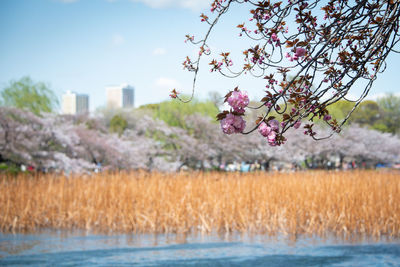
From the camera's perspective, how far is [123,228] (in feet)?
28.1

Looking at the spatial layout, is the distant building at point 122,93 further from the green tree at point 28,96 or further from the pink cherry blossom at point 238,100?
the pink cherry blossom at point 238,100

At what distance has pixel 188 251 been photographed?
713cm

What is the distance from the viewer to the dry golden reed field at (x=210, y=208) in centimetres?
826

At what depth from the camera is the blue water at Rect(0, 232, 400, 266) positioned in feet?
21.7

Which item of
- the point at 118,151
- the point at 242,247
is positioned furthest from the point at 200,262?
the point at 118,151

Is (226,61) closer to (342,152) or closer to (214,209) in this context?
(214,209)

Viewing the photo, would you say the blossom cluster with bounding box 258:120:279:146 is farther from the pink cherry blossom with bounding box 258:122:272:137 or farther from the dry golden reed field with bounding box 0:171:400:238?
the dry golden reed field with bounding box 0:171:400:238

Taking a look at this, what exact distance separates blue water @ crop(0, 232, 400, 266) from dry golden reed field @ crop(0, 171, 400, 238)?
0.33 m

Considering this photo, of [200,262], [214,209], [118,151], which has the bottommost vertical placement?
[200,262]

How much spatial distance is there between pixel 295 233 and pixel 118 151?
11.6 m

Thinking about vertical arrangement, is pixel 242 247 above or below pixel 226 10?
below

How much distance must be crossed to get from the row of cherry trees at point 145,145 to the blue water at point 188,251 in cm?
535

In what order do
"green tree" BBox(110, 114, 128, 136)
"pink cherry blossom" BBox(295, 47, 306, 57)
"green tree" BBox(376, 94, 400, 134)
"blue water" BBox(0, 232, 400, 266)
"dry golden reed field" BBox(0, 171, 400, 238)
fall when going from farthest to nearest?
"green tree" BBox(376, 94, 400, 134)
"green tree" BBox(110, 114, 128, 136)
"dry golden reed field" BBox(0, 171, 400, 238)
"blue water" BBox(0, 232, 400, 266)
"pink cherry blossom" BBox(295, 47, 306, 57)


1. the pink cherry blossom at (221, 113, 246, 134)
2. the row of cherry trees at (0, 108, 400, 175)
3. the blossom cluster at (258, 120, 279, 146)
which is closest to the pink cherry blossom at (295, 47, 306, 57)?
the blossom cluster at (258, 120, 279, 146)
